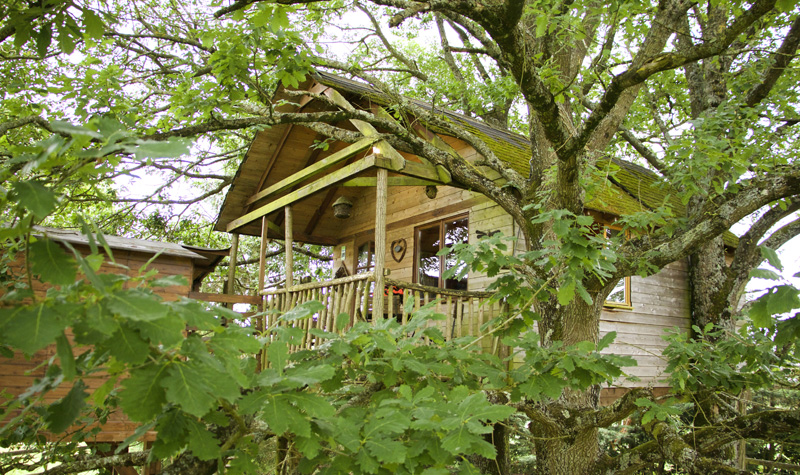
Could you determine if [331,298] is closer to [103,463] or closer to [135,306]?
[103,463]

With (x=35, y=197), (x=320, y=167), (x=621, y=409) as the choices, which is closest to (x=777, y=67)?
(x=621, y=409)

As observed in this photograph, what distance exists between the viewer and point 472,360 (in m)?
3.20

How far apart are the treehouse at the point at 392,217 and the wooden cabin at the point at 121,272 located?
→ 3.90 ft

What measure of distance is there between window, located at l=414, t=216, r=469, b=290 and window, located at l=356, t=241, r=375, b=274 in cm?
163

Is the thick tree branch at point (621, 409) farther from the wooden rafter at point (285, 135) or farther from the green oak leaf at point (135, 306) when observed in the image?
the wooden rafter at point (285, 135)

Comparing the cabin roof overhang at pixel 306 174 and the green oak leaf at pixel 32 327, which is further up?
the cabin roof overhang at pixel 306 174

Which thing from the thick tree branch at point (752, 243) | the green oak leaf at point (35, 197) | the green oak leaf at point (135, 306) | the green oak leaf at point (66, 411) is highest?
the thick tree branch at point (752, 243)

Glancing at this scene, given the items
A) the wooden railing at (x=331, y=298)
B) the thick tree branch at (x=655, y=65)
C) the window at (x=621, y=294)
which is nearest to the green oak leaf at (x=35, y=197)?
the thick tree branch at (x=655, y=65)

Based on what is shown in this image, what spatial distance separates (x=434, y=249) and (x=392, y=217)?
1364 millimetres

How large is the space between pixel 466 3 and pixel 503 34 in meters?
0.39

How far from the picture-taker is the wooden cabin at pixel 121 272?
7.80m

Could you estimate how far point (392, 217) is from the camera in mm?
11680

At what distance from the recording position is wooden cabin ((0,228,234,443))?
7.80 metres

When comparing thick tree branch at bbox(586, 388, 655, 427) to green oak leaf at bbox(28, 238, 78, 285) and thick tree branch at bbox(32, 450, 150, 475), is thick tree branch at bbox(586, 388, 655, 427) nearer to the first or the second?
thick tree branch at bbox(32, 450, 150, 475)
